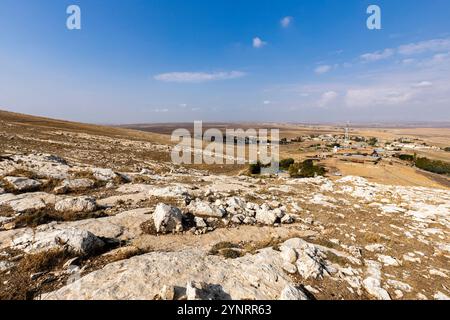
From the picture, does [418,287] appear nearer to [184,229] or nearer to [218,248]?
[218,248]

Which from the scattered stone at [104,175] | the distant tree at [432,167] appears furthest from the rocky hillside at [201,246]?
the distant tree at [432,167]

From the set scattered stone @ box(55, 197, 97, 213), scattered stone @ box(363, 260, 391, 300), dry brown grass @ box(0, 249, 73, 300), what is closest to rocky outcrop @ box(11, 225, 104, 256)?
dry brown grass @ box(0, 249, 73, 300)

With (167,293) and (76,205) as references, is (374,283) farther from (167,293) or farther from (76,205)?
(76,205)

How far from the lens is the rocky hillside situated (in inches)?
207

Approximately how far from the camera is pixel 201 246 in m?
7.49

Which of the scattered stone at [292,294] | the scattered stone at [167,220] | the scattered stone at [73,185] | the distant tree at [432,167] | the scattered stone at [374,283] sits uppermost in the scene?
the scattered stone at [73,185]

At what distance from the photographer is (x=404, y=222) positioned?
1137 centimetres

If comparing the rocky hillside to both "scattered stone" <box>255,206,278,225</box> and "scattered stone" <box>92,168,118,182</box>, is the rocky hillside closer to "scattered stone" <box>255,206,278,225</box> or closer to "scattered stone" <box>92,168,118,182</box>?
"scattered stone" <box>255,206,278,225</box>

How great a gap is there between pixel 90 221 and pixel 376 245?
10.8 metres

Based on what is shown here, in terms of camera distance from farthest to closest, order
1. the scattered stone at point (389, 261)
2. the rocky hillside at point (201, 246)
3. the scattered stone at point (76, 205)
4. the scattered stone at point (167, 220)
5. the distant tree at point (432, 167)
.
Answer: the distant tree at point (432, 167)
the scattered stone at point (76, 205)
the scattered stone at point (167, 220)
the scattered stone at point (389, 261)
the rocky hillside at point (201, 246)

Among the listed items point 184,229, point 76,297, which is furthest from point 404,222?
point 76,297

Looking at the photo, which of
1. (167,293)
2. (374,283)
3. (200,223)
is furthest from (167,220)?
(374,283)

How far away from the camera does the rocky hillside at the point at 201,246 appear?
5.27 meters

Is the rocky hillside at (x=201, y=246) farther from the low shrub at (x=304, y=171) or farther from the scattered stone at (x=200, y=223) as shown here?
the low shrub at (x=304, y=171)
